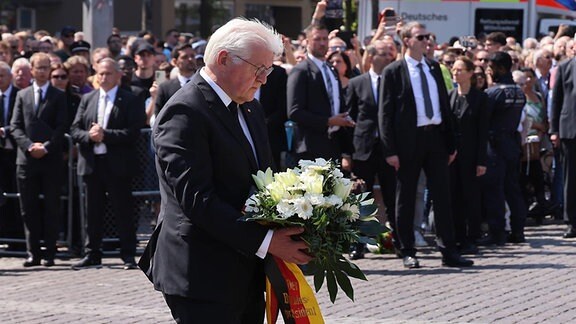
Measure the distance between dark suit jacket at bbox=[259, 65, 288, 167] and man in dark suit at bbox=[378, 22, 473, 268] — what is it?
1230 mm

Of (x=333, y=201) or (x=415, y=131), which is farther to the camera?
(x=415, y=131)

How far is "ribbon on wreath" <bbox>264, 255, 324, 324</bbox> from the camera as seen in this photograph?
500cm

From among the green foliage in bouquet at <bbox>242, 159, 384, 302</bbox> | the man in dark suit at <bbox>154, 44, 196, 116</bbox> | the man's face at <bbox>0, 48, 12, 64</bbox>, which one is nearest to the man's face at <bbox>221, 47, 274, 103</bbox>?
the green foliage in bouquet at <bbox>242, 159, 384, 302</bbox>

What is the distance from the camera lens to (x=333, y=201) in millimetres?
4898

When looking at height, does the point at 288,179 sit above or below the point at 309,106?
above

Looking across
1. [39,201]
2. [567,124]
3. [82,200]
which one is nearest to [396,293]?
[82,200]

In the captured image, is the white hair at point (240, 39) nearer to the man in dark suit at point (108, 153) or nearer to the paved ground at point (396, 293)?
the paved ground at point (396, 293)

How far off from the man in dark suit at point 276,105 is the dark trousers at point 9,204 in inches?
115

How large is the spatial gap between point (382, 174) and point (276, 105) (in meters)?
1.34

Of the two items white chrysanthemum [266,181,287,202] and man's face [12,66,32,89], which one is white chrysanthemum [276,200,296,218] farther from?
man's face [12,66,32,89]

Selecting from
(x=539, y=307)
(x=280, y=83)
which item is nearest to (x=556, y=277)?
(x=539, y=307)

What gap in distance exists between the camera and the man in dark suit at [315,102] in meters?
11.3

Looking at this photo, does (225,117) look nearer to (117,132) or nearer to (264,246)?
(264,246)

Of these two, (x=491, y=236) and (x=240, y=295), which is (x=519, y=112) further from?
(x=240, y=295)
